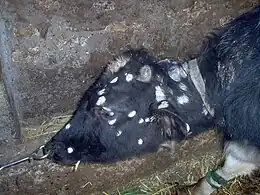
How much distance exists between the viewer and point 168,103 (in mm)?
4211

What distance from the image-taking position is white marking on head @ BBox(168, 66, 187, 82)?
429 centimetres

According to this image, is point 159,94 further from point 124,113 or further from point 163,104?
point 124,113

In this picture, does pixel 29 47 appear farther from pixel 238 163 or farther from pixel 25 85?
pixel 238 163

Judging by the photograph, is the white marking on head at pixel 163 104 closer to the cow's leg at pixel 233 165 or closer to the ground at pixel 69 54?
the cow's leg at pixel 233 165

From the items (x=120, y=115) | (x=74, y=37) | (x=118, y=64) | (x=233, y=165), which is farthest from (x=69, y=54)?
(x=233, y=165)

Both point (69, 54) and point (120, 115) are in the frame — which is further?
point (69, 54)

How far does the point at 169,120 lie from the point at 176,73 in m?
0.30

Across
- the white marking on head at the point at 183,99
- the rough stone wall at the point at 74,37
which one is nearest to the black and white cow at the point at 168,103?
the white marking on head at the point at 183,99

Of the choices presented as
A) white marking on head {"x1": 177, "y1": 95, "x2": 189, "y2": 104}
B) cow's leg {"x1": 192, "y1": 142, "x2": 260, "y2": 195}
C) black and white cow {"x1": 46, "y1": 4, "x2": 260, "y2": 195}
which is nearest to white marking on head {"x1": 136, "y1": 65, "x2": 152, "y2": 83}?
black and white cow {"x1": 46, "y1": 4, "x2": 260, "y2": 195}

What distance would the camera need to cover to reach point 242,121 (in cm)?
416

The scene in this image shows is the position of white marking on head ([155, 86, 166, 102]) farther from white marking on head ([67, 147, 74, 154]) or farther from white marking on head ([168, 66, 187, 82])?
white marking on head ([67, 147, 74, 154])

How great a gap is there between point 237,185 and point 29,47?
A: 1.71 metres

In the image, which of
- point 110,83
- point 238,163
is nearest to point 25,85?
point 110,83

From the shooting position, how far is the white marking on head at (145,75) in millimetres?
4168
